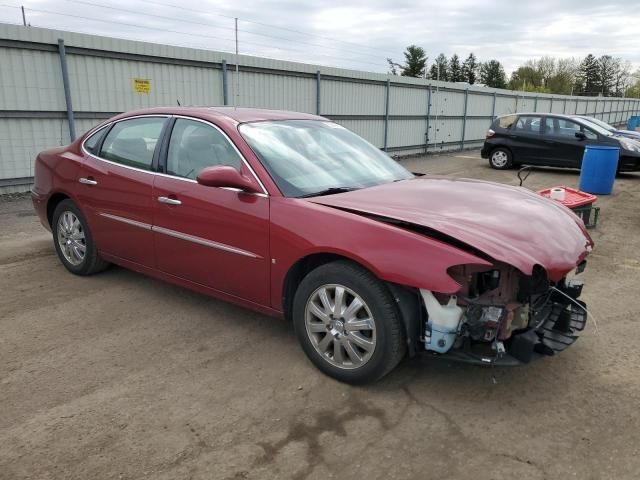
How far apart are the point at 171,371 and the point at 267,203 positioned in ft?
4.07

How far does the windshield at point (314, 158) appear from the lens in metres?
3.48

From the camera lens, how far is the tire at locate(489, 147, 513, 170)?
14.7 metres

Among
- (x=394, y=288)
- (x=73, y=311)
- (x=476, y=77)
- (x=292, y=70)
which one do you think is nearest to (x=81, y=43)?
(x=292, y=70)

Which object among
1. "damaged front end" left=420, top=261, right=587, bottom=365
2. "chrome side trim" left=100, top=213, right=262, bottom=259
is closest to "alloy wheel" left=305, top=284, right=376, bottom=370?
"damaged front end" left=420, top=261, right=587, bottom=365

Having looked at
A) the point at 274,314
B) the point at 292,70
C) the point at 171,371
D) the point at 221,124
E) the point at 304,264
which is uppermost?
the point at 292,70

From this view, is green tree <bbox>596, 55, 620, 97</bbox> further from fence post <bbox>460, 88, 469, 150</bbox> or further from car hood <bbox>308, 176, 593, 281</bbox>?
car hood <bbox>308, 176, 593, 281</bbox>

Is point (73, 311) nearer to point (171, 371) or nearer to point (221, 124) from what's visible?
point (171, 371)

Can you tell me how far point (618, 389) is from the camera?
3.11 metres

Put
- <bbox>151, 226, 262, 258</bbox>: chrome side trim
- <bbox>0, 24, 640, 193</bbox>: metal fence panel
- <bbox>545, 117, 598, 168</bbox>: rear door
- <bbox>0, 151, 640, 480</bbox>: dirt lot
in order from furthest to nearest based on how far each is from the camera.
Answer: <bbox>545, 117, 598, 168</bbox>: rear door → <bbox>0, 24, 640, 193</bbox>: metal fence panel → <bbox>151, 226, 262, 258</bbox>: chrome side trim → <bbox>0, 151, 640, 480</bbox>: dirt lot

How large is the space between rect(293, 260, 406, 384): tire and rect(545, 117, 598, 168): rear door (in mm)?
12521

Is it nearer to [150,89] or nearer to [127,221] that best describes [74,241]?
[127,221]

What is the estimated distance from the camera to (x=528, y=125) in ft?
46.5

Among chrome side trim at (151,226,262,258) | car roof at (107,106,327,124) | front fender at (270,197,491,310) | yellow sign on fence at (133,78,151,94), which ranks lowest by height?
chrome side trim at (151,226,262,258)

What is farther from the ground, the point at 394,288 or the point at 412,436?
the point at 394,288
